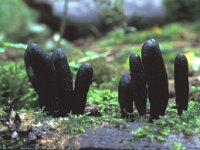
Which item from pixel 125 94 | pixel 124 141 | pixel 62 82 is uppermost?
pixel 62 82

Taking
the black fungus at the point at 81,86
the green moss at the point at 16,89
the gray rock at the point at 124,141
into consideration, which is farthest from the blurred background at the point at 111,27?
the gray rock at the point at 124,141

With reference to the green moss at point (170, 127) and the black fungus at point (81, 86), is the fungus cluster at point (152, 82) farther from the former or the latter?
the black fungus at point (81, 86)

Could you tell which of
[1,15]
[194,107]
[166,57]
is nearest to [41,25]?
[1,15]

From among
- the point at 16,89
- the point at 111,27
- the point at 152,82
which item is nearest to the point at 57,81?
the point at 152,82

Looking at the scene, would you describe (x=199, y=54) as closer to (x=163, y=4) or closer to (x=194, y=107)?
(x=194, y=107)

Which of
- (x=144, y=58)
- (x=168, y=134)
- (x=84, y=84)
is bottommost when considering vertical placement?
(x=168, y=134)

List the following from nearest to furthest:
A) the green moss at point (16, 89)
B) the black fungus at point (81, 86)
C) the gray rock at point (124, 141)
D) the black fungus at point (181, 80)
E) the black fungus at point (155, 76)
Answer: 1. the gray rock at point (124, 141)
2. the black fungus at point (155, 76)
3. the black fungus at point (181, 80)
4. the black fungus at point (81, 86)
5. the green moss at point (16, 89)

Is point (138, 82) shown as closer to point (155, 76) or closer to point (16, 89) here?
point (155, 76)

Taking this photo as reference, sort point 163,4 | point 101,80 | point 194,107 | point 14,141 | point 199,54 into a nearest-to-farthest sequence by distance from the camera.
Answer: point 14,141 → point 194,107 → point 101,80 → point 199,54 → point 163,4

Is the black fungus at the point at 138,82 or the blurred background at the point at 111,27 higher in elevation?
the blurred background at the point at 111,27
